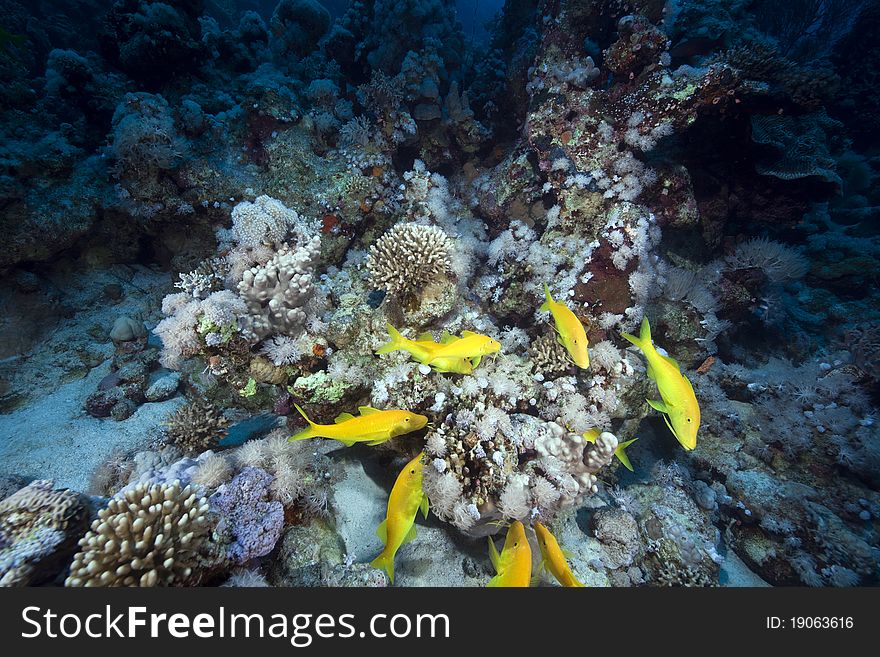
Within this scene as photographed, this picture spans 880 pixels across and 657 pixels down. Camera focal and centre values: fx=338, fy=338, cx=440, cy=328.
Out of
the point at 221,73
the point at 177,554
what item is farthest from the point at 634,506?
the point at 221,73

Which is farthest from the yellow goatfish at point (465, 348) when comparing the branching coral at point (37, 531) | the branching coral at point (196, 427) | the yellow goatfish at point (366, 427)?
the branching coral at point (196, 427)

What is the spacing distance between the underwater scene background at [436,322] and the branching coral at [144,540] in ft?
0.07

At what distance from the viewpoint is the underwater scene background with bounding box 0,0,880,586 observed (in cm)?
304

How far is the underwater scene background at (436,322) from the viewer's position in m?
3.04

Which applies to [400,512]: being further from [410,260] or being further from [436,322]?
[410,260]

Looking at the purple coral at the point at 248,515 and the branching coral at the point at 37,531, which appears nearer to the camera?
the branching coral at the point at 37,531

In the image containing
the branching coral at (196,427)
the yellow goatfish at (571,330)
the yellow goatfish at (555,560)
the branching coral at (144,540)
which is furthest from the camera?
the branching coral at (196,427)

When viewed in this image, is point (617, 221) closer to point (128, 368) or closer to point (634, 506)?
point (634, 506)

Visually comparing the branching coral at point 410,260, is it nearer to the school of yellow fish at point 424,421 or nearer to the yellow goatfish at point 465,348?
the school of yellow fish at point 424,421

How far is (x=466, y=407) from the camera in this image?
3553 millimetres

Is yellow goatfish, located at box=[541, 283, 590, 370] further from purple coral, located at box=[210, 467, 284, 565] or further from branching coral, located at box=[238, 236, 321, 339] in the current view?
purple coral, located at box=[210, 467, 284, 565]

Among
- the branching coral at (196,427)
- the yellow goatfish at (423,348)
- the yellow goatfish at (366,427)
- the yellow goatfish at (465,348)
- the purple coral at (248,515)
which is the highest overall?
the yellow goatfish at (465,348)

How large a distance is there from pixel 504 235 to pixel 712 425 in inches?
176

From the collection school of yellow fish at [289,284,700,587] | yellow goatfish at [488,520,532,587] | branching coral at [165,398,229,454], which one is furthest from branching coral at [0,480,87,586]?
yellow goatfish at [488,520,532,587]
